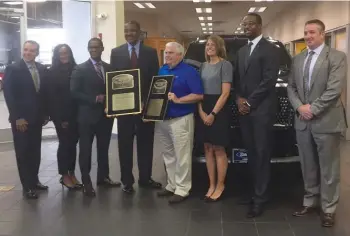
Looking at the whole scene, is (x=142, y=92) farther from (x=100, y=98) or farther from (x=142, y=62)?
(x=100, y=98)

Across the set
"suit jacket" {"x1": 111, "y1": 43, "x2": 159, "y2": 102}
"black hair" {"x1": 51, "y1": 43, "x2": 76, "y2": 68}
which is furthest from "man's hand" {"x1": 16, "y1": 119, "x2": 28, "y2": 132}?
"suit jacket" {"x1": 111, "y1": 43, "x2": 159, "y2": 102}

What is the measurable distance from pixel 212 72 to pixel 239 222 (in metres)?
1.49

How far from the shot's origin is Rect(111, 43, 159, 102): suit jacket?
4980 millimetres

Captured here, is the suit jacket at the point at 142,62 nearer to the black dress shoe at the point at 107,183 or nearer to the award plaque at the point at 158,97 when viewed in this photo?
the award plaque at the point at 158,97

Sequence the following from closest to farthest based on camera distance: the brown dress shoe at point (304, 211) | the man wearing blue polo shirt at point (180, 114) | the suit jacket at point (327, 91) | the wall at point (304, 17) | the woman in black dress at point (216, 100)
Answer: the suit jacket at point (327, 91) < the brown dress shoe at point (304, 211) < the woman in black dress at point (216, 100) < the man wearing blue polo shirt at point (180, 114) < the wall at point (304, 17)

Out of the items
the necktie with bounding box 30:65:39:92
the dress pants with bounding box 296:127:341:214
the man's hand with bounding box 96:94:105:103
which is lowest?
the dress pants with bounding box 296:127:341:214

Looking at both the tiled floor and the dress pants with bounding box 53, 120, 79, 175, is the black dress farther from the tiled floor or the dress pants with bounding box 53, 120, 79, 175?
the dress pants with bounding box 53, 120, 79, 175

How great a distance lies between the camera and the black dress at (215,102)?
14.6ft

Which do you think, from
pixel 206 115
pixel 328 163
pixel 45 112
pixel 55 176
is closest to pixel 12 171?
pixel 55 176

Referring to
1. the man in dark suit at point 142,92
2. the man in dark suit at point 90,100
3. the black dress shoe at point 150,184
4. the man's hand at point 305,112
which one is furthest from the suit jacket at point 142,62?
the man's hand at point 305,112

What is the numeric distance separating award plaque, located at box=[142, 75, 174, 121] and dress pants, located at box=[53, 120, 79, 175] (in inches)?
38.9

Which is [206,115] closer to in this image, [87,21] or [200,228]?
[200,228]

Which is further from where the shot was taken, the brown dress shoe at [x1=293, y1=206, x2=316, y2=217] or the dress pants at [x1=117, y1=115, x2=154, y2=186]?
the dress pants at [x1=117, y1=115, x2=154, y2=186]

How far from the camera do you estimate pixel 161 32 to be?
21297mm
